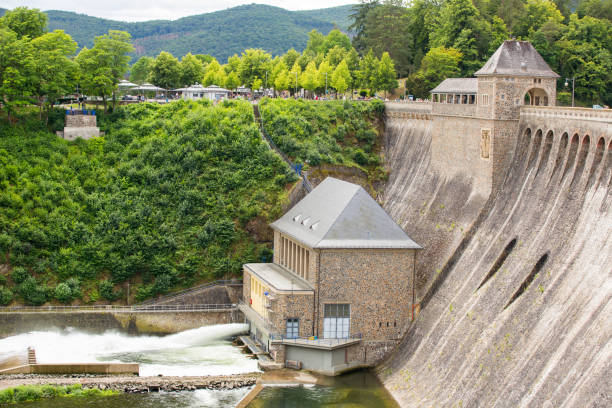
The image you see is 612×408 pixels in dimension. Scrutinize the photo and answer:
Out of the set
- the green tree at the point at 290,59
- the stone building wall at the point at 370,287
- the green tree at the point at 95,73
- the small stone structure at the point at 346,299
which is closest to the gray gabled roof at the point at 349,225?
the small stone structure at the point at 346,299

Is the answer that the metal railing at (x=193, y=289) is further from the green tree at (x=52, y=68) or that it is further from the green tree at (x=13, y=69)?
the green tree at (x=52, y=68)

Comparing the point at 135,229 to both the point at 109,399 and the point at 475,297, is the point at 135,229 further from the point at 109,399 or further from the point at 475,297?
the point at 475,297

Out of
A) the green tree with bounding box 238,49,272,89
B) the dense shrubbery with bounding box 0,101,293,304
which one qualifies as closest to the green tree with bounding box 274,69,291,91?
the green tree with bounding box 238,49,272,89

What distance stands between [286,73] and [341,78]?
741 centimetres

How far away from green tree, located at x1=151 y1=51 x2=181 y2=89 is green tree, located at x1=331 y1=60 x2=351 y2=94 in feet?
63.8

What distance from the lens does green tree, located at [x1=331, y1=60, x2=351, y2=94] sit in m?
91.4

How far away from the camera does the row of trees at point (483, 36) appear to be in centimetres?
8106

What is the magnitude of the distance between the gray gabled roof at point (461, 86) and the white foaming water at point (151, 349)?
81.8 feet

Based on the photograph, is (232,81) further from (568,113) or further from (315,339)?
(568,113)

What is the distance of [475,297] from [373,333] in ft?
26.0

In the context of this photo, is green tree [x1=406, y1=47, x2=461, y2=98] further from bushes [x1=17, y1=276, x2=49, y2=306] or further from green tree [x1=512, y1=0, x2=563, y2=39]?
bushes [x1=17, y1=276, x2=49, y2=306]

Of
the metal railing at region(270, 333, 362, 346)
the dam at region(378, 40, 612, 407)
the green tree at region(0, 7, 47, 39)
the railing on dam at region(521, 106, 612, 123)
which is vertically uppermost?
the green tree at region(0, 7, 47, 39)

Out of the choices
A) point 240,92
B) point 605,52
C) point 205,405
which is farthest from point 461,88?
point 240,92

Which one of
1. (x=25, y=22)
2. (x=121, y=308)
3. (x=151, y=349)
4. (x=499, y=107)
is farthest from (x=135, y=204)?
(x=499, y=107)
